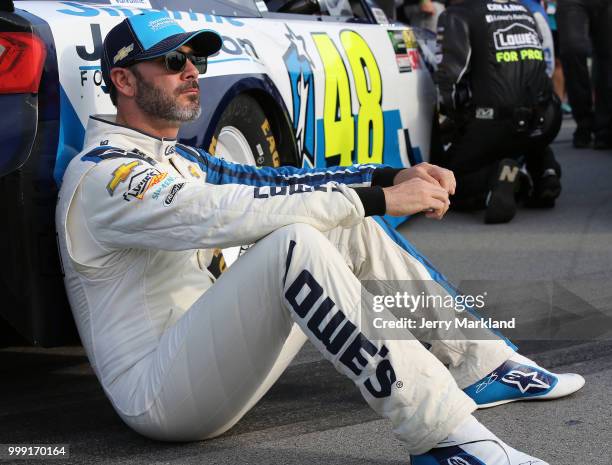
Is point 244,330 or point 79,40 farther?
point 79,40

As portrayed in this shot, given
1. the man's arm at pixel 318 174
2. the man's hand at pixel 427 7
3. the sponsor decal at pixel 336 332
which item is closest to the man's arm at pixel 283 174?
the man's arm at pixel 318 174

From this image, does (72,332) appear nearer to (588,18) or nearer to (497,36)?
(497,36)

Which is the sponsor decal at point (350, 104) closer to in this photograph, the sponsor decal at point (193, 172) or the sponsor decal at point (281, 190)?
the sponsor decal at point (193, 172)

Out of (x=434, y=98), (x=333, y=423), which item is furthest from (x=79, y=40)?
(x=434, y=98)

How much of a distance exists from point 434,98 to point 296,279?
430 cm

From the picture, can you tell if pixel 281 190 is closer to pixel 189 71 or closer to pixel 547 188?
pixel 189 71

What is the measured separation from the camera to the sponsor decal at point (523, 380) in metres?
3.42

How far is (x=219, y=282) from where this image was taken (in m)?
2.93

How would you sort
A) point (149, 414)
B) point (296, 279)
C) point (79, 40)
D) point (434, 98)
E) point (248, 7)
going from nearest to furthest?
point (296, 279) → point (149, 414) → point (79, 40) → point (248, 7) → point (434, 98)

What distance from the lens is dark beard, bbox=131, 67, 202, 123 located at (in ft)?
10.9

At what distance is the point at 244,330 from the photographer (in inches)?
114

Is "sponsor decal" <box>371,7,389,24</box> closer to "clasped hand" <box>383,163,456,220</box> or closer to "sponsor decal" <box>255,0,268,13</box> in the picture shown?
"sponsor decal" <box>255,0,268,13</box>

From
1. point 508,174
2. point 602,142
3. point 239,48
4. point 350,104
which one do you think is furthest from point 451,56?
point 602,142

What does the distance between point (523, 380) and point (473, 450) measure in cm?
77
